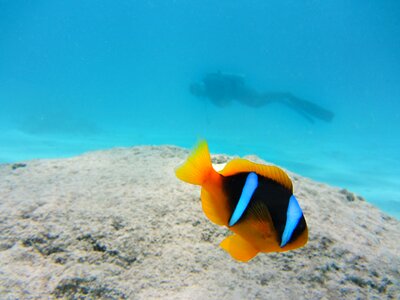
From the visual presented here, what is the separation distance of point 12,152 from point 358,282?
510 inches

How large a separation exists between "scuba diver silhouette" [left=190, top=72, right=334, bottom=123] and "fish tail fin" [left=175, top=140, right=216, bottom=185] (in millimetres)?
21058

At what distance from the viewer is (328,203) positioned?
2938mm

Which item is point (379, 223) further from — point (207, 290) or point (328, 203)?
point (207, 290)

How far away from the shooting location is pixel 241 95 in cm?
2222

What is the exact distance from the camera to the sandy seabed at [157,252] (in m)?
1.74

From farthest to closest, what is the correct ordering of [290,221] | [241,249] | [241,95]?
1. [241,95]
2. [241,249]
3. [290,221]

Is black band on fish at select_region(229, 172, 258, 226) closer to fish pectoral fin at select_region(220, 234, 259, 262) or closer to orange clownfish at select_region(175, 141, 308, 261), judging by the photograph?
orange clownfish at select_region(175, 141, 308, 261)

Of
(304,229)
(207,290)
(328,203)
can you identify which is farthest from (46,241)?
(328,203)

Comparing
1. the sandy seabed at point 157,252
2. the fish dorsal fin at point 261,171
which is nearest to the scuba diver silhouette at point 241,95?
the sandy seabed at point 157,252

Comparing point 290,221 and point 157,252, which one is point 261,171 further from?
point 157,252

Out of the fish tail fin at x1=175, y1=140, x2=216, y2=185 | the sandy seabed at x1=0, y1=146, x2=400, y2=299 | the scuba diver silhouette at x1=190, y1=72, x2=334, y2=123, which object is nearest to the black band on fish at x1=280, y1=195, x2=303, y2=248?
the fish tail fin at x1=175, y1=140, x2=216, y2=185

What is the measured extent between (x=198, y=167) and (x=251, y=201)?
24 centimetres

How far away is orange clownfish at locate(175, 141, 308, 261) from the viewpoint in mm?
1101

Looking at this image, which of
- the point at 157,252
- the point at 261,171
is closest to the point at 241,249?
the point at 261,171
